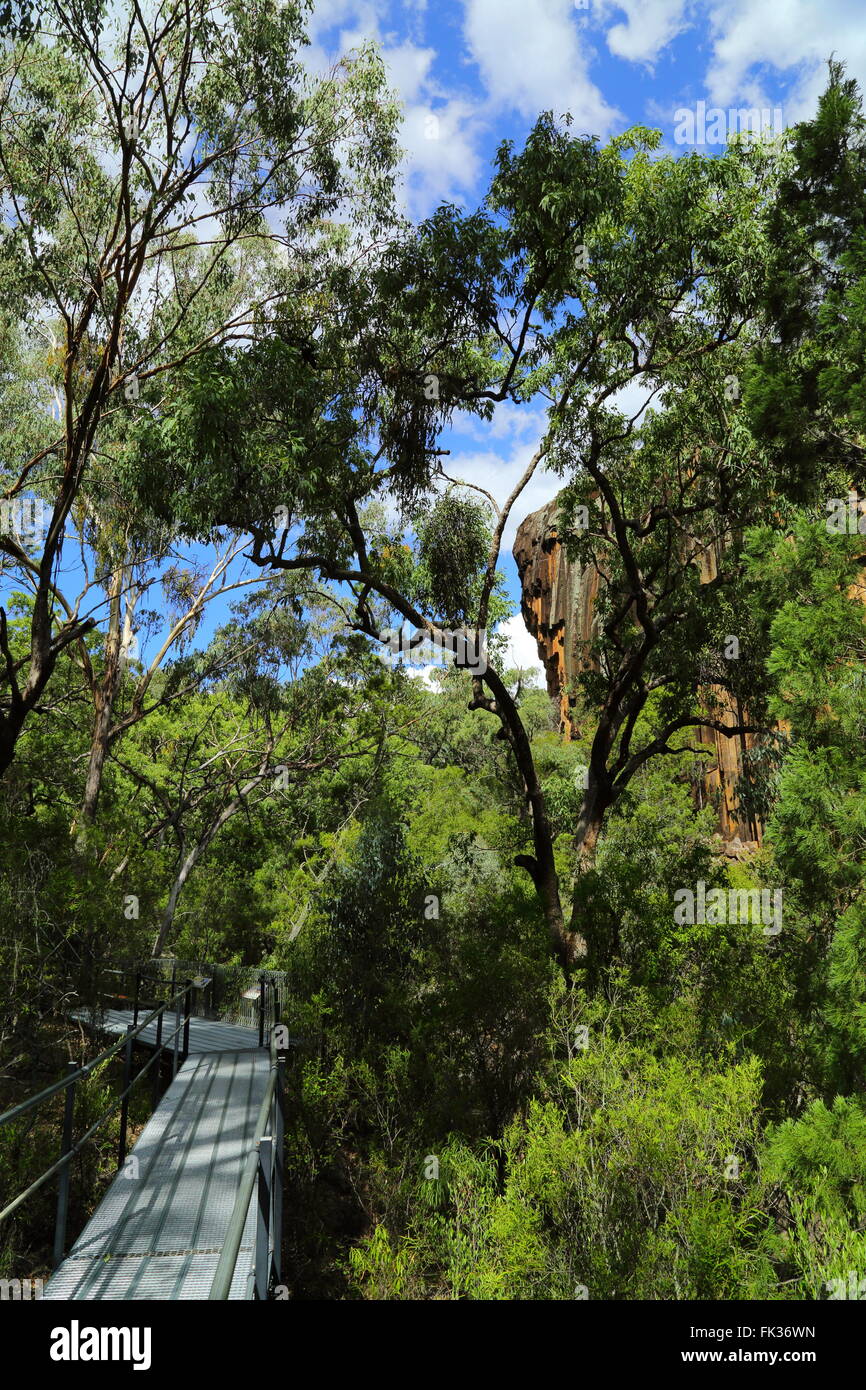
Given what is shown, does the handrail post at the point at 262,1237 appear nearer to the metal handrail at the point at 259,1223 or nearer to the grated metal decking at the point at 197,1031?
the metal handrail at the point at 259,1223

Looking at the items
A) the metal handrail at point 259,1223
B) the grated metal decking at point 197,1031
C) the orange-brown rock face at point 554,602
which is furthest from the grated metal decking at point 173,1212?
the orange-brown rock face at point 554,602

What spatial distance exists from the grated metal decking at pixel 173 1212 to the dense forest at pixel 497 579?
185 cm

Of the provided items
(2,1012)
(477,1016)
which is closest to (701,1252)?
(477,1016)

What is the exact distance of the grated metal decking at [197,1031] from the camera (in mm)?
11656

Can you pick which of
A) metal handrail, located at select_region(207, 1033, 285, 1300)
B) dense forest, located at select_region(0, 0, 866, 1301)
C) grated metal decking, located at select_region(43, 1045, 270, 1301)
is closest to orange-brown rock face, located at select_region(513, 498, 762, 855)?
dense forest, located at select_region(0, 0, 866, 1301)

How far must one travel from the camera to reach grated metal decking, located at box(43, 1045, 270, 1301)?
446 cm

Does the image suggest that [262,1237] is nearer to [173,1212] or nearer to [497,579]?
[173,1212]

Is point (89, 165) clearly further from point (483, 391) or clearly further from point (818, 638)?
point (818, 638)

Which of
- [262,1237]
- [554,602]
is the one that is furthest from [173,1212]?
[554,602]

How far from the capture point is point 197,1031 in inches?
510

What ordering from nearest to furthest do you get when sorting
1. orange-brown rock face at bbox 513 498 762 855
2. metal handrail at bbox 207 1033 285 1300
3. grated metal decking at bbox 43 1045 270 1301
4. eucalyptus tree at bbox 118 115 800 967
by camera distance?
metal handrail at bbox 207 1033 285 1300, grated metal decking at bbox 43 1045 270 1301, eucalyptus tree at bbox 118 115 800 967, orange-brown rock face at bbox 513 498 762 855

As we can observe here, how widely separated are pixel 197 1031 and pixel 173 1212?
803cm

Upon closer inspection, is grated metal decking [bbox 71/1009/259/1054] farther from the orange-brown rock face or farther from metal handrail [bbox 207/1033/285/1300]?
the orange-brown rock face

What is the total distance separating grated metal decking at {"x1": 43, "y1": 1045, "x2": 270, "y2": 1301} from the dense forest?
6.06 feet
